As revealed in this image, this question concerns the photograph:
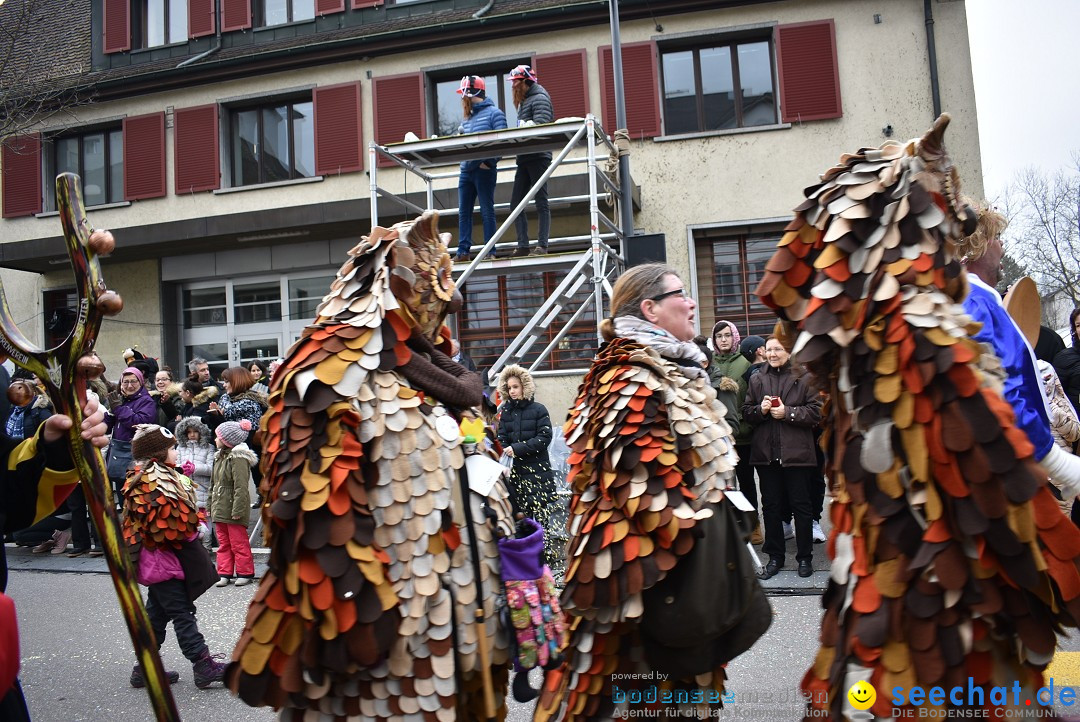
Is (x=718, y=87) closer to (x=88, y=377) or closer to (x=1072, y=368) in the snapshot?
(x=1072, y=368)

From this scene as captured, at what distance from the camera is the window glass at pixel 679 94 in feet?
41.8

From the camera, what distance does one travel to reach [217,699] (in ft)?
14.5

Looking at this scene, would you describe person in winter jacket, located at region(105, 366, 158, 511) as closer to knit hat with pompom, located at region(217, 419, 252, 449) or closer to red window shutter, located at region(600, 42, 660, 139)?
knit hat with pompom, located at region(217, 419, 252, 449)

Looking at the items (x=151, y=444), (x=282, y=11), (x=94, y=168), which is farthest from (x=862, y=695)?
(x=94, y=168)

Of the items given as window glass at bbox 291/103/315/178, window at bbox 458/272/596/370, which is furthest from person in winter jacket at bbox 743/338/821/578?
window glass at bbox 291/103/315/178

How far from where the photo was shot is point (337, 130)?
1344cm

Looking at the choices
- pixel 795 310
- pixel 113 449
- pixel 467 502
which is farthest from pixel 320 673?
pixel 113 449

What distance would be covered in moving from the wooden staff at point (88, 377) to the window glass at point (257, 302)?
11908 mm

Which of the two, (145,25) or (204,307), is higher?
(145,25)

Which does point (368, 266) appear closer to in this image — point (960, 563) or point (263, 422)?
point (263, 422)

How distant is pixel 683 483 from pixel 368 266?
118 centimetres

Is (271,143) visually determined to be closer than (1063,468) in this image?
No

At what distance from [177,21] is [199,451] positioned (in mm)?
10496

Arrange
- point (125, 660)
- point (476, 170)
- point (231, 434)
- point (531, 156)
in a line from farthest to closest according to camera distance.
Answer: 1. point (476, 170)
2. point (531, 156)
3. point (231, 434)
4. point (125, 660)
